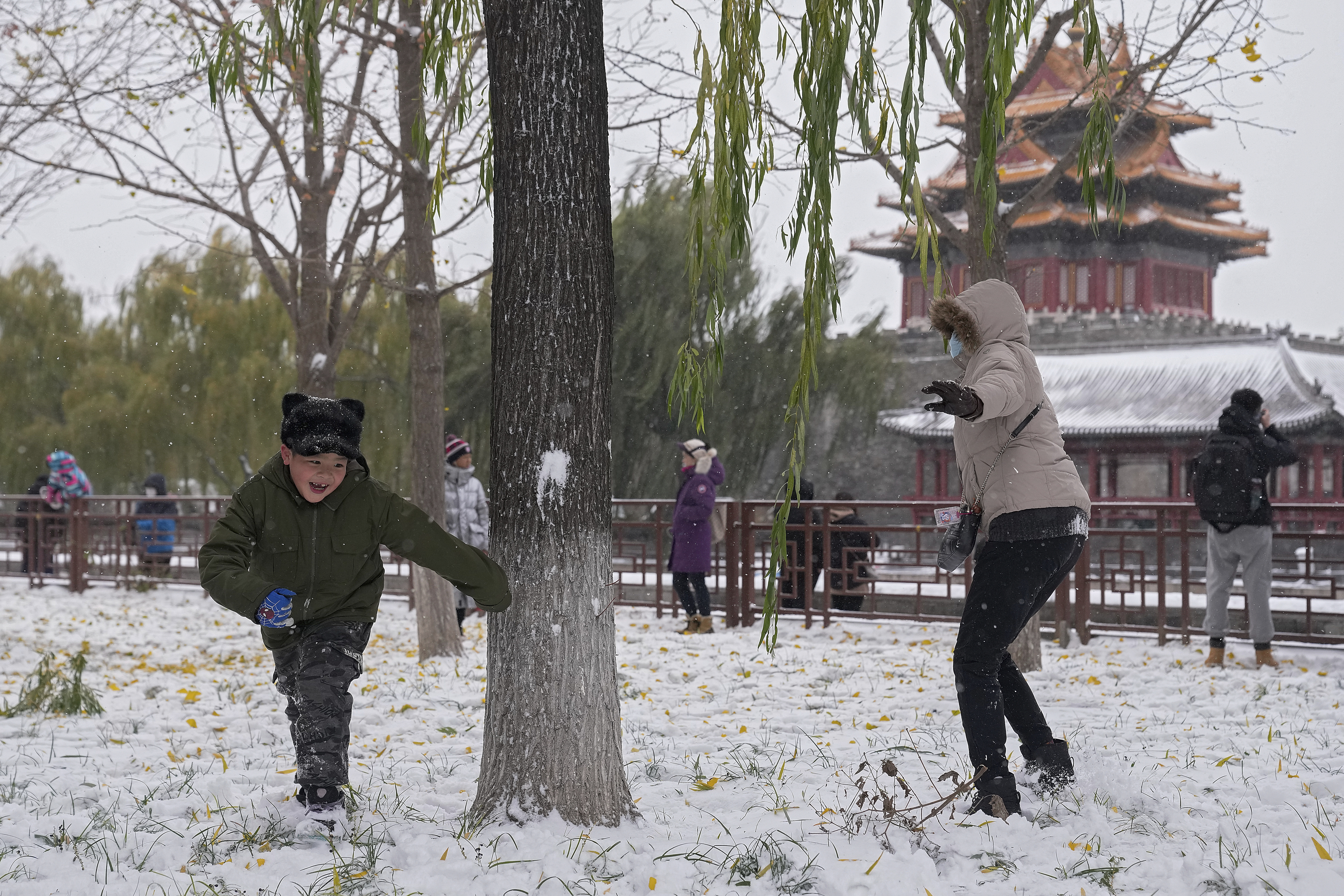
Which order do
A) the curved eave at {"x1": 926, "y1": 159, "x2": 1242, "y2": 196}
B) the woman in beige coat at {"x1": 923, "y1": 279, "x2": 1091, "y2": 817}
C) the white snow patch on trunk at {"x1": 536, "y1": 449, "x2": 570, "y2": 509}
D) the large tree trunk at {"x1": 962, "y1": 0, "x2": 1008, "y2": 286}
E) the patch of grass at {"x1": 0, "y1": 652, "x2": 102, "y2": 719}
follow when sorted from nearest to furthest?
the white snow patch on trunk at {"x1": 536, "y1": 449, "x2": 570, "y2": 509} → the woman in beige coat at {"x1": 923, "y1": 279, "x2": 1091, "y2": 817} → the patch of grass at {"x1": 0, "y1": 652, "x2": 102, "y2": 719} → the large tree trunk at {"x1": 962, "y1": 0, "x2": 1008, "y2": 286} → the curved eave at {"x1": 926, "y1": 159, "x2": 1242, "y2": 196}

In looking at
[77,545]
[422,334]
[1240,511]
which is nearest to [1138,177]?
[1240,511]

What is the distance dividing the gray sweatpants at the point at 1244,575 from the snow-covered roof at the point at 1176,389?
1579cm

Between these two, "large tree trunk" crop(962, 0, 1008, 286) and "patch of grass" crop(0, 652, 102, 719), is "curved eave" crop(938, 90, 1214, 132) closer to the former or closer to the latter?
"large tree trunk" crop(962, 0, 1008, 286)

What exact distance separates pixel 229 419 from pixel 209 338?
1763mm

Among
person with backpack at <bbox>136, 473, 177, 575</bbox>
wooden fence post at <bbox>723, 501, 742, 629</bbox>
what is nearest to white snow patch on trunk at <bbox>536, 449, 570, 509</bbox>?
wooden fence post at <bbox>723, 501, 742, 629</bbox>

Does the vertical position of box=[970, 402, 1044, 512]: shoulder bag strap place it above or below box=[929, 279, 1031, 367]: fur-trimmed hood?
below

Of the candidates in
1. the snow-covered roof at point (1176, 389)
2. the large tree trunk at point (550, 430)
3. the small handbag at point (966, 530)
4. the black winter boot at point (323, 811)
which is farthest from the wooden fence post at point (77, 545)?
the snow-covered roof at point (1176, 389)

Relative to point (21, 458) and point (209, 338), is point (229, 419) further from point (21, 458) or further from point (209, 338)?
point (21, 458)

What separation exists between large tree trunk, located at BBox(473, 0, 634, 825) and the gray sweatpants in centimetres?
503

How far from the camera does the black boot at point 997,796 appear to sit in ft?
11.1

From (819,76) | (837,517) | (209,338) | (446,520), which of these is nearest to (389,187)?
(446,520)

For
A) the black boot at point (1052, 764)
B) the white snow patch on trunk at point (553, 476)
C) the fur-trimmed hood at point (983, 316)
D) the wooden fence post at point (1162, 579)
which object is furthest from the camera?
the wooden fence post at point (1162, 579)

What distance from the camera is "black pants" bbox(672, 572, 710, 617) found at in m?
9.75

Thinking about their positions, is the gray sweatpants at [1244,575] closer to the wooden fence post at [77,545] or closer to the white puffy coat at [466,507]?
the white puffy coat at [466,507]
